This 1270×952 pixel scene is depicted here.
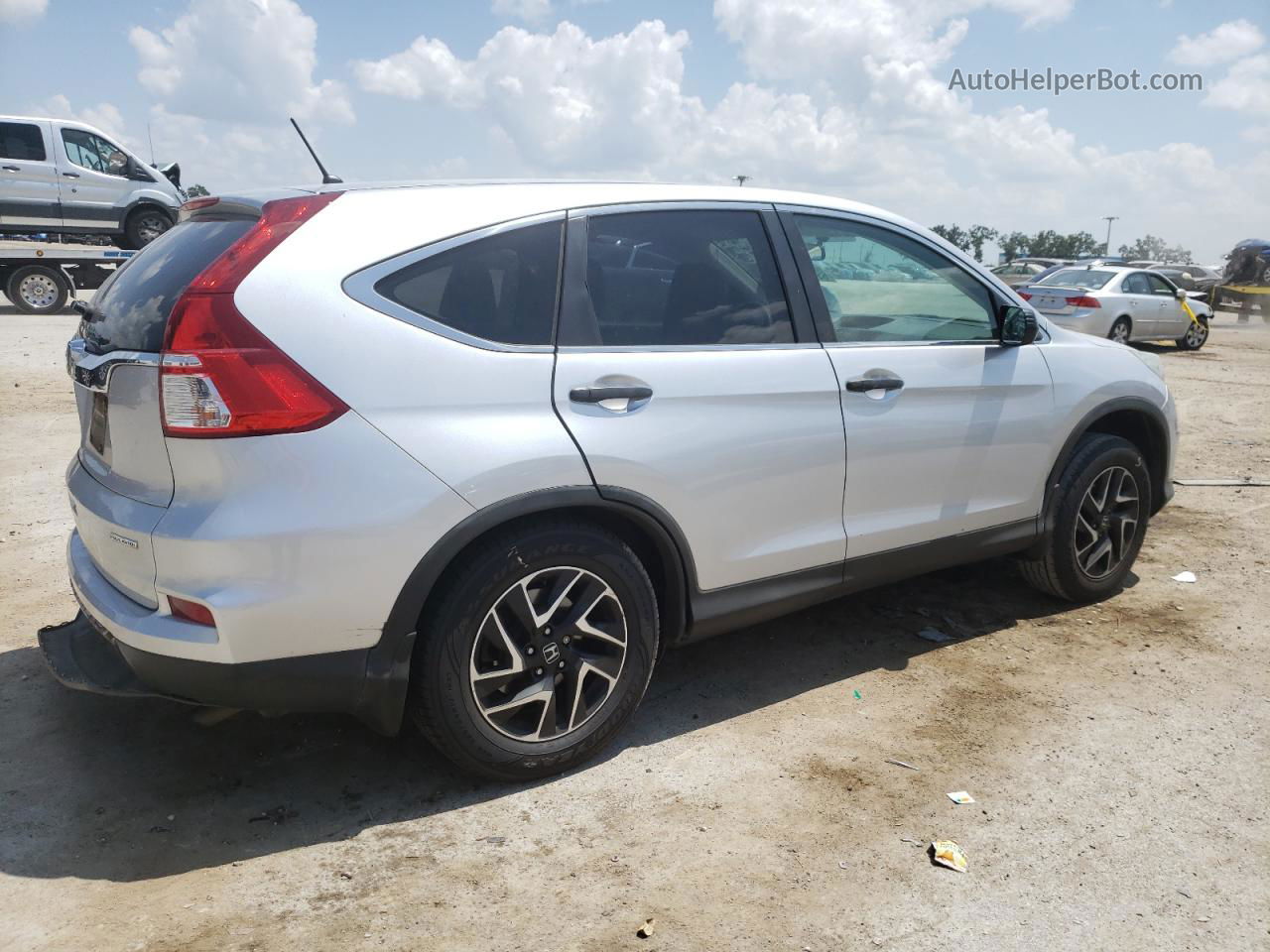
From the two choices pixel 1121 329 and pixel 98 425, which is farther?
pixel 1121 329

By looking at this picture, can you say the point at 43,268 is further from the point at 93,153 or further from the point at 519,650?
the point at 519,650

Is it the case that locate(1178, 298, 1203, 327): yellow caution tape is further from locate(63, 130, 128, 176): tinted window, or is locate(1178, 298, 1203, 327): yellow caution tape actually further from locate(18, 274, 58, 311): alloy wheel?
locate(18, 274, 58, 311): alloy wheel

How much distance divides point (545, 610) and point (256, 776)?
1.07m

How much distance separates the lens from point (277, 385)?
2.60 meters

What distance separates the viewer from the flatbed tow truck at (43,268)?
15344mm

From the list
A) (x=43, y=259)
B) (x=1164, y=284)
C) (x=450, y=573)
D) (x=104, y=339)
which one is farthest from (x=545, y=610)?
A: (x=1164, y=284)

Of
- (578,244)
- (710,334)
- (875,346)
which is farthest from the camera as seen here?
(875,346)

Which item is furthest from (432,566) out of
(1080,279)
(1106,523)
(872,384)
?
(1080,279)

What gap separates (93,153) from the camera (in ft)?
55.4

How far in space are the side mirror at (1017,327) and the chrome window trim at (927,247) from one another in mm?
36

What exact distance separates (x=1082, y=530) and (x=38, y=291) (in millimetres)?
16054

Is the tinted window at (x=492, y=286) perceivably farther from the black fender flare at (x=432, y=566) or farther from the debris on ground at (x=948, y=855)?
the debris on ground at (x=948, y=855)

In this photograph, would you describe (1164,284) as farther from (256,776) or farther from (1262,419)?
(256,776)

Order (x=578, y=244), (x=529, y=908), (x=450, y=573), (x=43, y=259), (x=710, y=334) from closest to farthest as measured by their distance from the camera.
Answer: (x=529, y=908)
(x=450, y=573)
(x=578, y=244)
(x=710, y=334)
(x=43, y=259)
